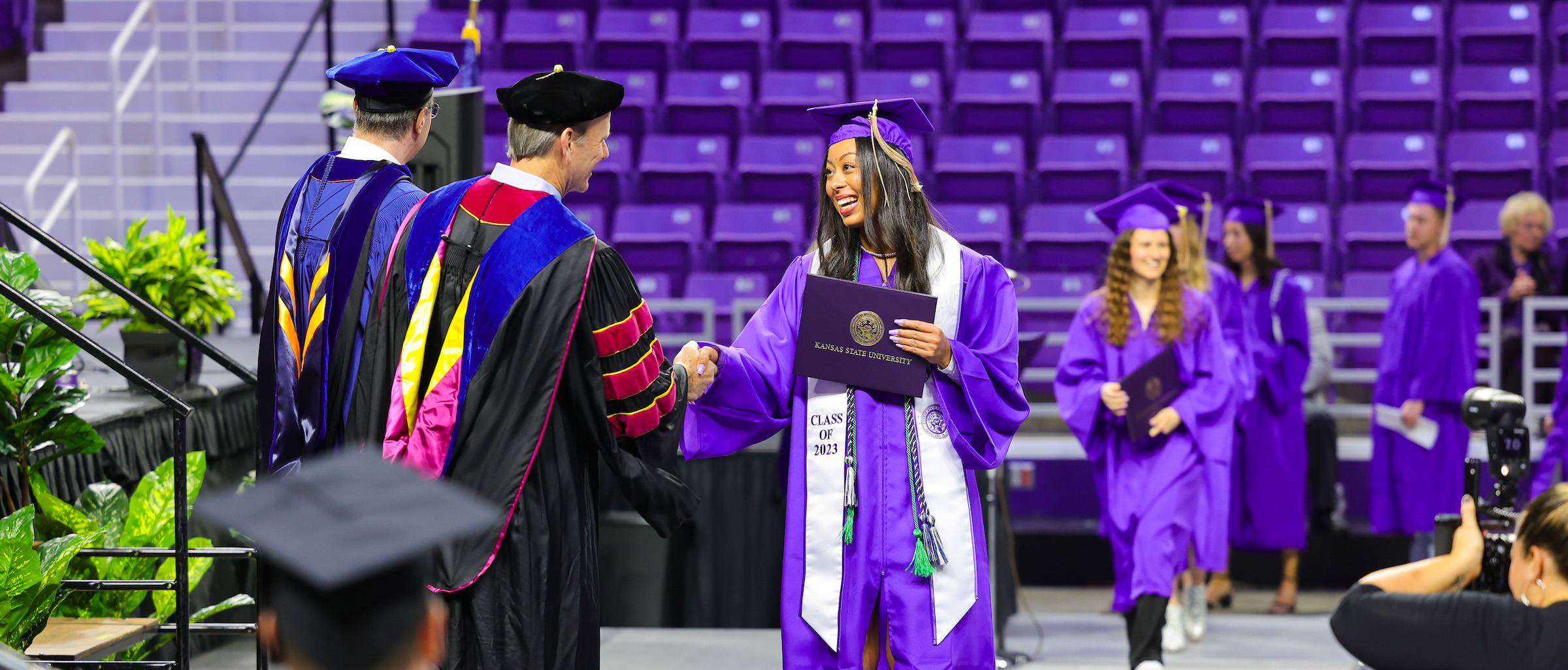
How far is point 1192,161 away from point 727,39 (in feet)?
10.8

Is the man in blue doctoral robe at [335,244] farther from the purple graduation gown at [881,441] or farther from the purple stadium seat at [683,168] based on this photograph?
the purple stadium seat at [683,168]

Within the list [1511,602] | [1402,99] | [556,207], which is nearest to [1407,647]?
[1511,602]

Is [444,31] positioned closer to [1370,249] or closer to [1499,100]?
[1370,249]

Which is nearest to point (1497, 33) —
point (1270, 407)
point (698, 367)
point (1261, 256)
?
point (1261, 256)

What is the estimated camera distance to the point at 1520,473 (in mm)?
3066

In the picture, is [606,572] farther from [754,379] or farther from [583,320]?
[583,320]

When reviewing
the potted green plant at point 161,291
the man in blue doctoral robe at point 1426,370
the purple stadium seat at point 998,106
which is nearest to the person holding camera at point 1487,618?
the potted green plant at point 161,291

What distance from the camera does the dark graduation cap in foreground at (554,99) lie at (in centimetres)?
246

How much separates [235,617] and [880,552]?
113 inches

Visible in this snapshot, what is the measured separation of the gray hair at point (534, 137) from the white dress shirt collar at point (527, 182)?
34mm

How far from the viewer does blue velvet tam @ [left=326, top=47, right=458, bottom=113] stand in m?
2.72

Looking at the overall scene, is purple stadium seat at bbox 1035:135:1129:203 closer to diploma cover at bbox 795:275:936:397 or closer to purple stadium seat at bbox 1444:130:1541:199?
purple stadium seat at bbox 1444:130:1541:199

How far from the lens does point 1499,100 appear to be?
347 inches

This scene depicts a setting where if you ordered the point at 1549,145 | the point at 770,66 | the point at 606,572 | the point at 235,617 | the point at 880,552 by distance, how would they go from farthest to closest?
the point at 770,66 → the point at 1549,145 → the point at 606,572 → the point at 235,617 → the point at 880,552
